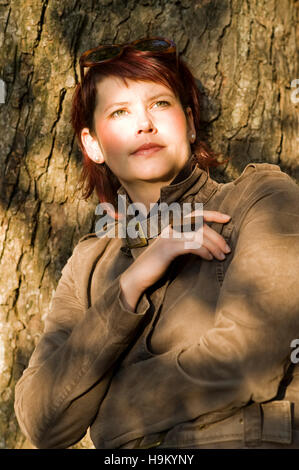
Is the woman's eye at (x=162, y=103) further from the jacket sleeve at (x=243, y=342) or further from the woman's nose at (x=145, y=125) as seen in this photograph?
the jacket sleeve at (x=243, y=342)

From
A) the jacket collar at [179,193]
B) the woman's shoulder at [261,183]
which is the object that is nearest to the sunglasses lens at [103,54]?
the jacket collar at [179,193]

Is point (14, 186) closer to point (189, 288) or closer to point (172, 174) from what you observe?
point (172, 174)

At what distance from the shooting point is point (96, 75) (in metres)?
2.50

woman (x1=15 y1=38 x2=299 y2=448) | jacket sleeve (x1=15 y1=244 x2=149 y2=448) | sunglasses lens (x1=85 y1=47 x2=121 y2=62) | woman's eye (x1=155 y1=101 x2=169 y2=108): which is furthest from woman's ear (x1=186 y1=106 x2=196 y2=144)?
jacket sleeve (x1=15 y1=244 x2=149 y2=448)

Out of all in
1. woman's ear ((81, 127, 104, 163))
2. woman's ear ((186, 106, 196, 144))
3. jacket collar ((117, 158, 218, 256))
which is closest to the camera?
jacket collar ((117, 158, 218, 256))

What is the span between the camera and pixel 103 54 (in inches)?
96.9

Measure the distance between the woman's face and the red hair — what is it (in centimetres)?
4

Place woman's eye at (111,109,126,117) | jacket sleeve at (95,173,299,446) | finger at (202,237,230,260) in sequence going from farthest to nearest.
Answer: woman's eye at (111,109,126,117), finger at (202,237,230,260), jacket sleeve at (95,173,299,446)

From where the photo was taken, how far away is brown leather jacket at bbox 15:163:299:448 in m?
1.79

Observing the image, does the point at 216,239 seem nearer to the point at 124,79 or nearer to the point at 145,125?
the point at 145,125

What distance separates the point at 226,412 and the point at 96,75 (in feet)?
4.74

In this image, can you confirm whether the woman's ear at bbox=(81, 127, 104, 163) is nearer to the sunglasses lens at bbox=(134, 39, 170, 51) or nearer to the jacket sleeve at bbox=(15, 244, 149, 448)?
the sunglasses lens at bbox=(134, 39, 170, 51)

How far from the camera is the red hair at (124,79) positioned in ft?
7.89
